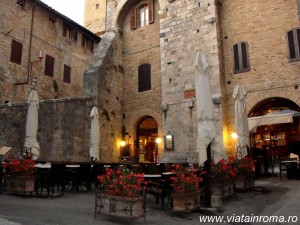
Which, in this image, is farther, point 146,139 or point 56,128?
point 146,139

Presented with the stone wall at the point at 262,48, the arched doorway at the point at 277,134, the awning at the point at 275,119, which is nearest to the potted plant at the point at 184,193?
the awning at the point at 275,119

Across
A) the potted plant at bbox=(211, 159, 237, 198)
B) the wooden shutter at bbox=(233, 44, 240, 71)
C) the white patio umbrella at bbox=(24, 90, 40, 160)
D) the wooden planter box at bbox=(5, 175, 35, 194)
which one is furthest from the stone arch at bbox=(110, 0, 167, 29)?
the potted plant at bbox=(211, 159, 237, 198)

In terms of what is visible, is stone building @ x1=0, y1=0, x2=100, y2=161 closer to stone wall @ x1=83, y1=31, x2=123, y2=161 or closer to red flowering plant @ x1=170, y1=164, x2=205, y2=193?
stone wall @ x1=83, y1=31, x2=123, y2=161

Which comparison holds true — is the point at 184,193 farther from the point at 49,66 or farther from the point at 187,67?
the point at 49,66

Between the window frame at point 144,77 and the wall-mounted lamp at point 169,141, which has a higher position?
the window frame at point 144,77

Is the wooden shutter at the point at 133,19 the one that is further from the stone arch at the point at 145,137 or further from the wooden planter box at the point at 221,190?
the wooden planter box at the point at 221,190

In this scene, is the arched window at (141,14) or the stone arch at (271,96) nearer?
the stone arch at (271,96)

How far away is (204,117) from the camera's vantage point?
645 cm

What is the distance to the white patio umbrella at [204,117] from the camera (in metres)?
6.23

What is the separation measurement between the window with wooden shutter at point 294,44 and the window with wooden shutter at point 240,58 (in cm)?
187

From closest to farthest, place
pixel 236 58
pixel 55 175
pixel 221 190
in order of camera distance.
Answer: pixel 221 190
pixel 55 175
pixel 236 58

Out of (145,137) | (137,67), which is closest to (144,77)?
(137,67)

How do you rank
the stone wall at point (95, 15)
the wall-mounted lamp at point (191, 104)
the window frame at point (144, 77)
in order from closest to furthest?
the wall-mounted lamp at point (191, 104), the window frame at point (144, 77), the stone wall at point (95, 15)

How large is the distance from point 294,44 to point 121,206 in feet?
36.2
